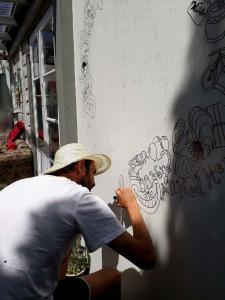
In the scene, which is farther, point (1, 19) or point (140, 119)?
point (1, 19)

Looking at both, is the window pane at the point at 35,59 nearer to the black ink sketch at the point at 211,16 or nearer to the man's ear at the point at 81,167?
the man's ear at the point at 81,167

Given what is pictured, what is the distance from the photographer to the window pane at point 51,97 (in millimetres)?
4078

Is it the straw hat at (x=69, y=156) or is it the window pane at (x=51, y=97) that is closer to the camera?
the straw hat at (x=69, y=156)

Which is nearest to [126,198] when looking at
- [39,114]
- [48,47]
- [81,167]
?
[81,167]

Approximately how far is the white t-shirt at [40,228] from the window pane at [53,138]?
8.54 ft

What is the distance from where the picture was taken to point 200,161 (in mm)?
1500

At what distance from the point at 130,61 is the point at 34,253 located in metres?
1.30

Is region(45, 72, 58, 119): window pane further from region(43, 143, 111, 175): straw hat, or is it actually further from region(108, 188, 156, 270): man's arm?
region(108, 188, 156, 270): man's arm

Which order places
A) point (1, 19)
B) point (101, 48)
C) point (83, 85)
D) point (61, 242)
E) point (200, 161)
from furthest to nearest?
point (1, 19), point (83, 85), point (101, 48), point (61, 242), point (200, 161)

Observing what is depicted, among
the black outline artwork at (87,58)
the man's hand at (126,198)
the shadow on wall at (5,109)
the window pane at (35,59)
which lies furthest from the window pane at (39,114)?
the shadow on wall at (5,109)

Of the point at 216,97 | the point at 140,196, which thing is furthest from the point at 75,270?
the point at 216,97

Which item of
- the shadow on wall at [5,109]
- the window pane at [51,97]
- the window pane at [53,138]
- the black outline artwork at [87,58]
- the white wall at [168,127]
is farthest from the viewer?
the shadow on wall at [5,109]

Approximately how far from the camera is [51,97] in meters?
4.36

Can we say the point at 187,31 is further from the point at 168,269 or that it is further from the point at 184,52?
the point at 168,269
